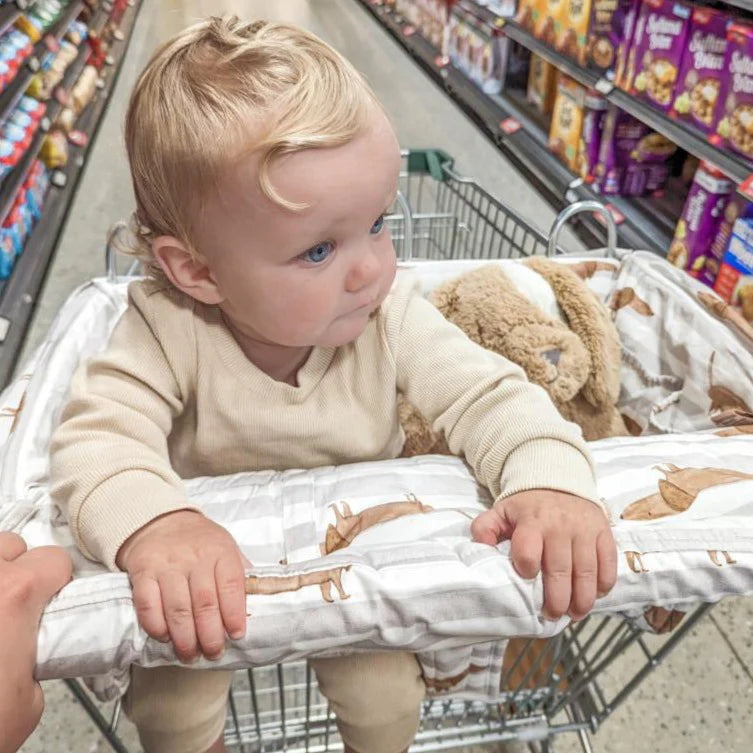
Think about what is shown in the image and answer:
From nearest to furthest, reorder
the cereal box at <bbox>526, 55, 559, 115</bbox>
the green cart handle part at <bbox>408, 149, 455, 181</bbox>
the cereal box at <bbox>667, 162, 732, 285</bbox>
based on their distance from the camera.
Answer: the green cart handle part at <bbox>408, 149, 455, 181</bbox> → the cereal box at <bbox>667, 162, 732, 285</bbox> → the cereal box at <bbox>526, 55, 559, 115</bbox>

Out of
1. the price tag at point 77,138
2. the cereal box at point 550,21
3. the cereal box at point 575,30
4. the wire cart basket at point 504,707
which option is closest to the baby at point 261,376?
the wire cart basket at point 504,707

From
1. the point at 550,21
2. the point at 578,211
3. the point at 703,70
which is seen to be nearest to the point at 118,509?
the point at 578,211

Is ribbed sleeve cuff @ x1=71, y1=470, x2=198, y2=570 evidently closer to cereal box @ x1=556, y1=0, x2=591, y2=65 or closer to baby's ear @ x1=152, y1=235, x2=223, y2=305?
baby's ear @ x1=152, y1=235, x2=223, y2=305

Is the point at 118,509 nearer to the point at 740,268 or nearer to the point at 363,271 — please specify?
the point at 363,271

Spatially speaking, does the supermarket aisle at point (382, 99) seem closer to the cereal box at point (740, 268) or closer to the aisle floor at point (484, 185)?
the aisle floor at point (484, 185)

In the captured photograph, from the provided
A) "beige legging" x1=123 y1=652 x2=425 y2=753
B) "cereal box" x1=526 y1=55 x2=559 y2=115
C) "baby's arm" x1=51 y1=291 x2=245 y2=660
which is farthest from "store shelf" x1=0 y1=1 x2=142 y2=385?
"cereal box" x1=526 y1=55 x2=559 y2=115

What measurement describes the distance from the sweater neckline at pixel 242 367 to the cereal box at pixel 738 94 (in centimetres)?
176

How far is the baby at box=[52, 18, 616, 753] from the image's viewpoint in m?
0.66

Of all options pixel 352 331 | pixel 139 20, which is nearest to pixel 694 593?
pixel 352 331

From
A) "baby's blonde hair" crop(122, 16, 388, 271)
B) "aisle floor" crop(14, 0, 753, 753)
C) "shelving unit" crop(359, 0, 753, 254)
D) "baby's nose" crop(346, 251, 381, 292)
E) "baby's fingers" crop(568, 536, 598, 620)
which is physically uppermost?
"baby's blonde hair" crop(122, 16, 388, 271)

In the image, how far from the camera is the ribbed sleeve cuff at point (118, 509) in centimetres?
67

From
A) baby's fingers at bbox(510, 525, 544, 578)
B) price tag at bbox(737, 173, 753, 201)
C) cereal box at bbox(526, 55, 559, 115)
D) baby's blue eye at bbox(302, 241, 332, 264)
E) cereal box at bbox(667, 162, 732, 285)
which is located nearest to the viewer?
baby's fingers at bbox(510, 525, 544, 578)

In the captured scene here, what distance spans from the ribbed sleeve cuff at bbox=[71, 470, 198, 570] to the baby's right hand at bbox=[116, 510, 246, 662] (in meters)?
0.02

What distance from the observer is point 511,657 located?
121 centimetres
